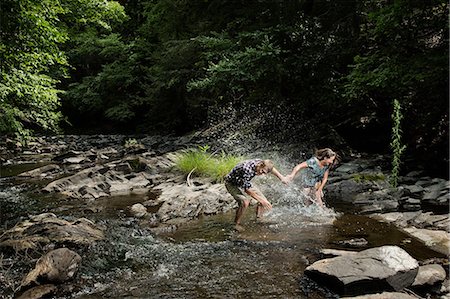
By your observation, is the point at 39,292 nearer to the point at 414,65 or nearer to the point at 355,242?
the point at 355,242

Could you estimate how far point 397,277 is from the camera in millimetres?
4348

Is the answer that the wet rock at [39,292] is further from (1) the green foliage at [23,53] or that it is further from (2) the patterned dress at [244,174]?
(1) the green foliage at [23,53]

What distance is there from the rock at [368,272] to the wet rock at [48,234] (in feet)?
11.8

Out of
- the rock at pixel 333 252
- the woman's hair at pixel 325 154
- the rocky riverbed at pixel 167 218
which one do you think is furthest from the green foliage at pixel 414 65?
the rock at pixel 333 252

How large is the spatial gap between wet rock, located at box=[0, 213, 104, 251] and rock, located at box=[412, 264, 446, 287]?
14.8ft

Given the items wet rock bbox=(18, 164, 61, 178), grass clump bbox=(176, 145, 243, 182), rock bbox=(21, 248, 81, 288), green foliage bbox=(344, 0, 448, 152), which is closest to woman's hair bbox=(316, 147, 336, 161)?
green foliage bbox=(344, 0, 448, 152)

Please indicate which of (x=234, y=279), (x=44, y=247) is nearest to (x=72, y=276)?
(x=44, y=247)

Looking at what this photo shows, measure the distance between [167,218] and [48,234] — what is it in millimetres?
2169

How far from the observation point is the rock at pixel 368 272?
4.32 metres

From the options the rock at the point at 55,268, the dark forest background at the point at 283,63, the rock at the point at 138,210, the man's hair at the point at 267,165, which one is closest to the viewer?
the rock at the point at 55,268

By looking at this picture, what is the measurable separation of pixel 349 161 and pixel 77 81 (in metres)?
27.1

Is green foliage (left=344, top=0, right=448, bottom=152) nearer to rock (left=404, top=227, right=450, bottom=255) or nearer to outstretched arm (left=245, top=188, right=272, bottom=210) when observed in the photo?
rock (left=404, top=227, right=450, bottom=255)

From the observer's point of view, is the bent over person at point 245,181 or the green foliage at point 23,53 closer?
the bent over person at point 245,181

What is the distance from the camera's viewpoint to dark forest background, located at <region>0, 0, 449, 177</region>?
856 centimetres
